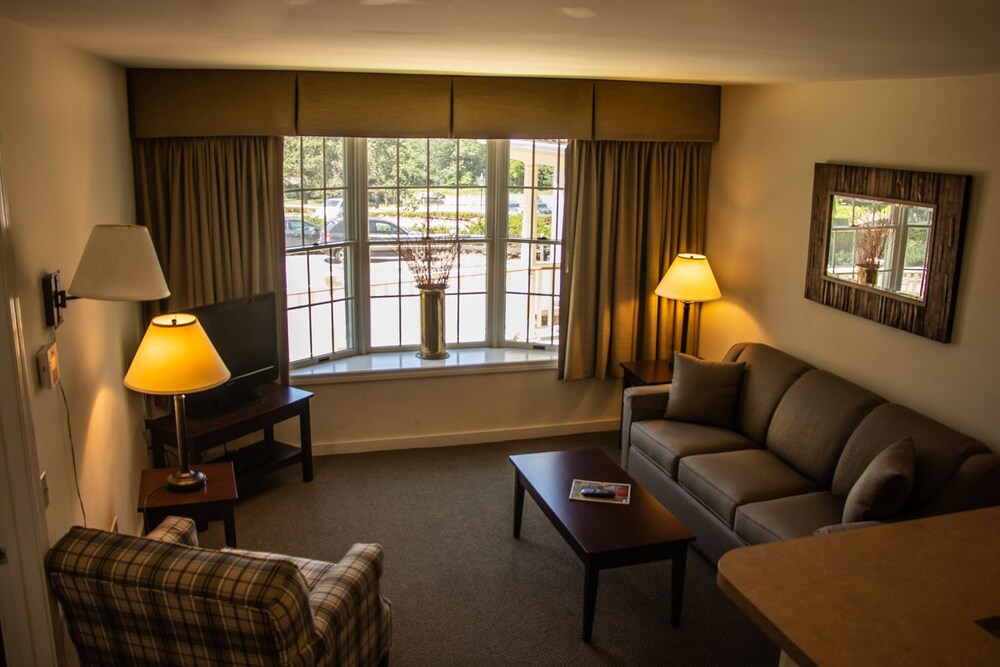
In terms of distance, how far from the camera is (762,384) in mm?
4723

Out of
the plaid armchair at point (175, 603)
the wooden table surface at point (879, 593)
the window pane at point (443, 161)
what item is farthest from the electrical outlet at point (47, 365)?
the window pane at point (443, 161)

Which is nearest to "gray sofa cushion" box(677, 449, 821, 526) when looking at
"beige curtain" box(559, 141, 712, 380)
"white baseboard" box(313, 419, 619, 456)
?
"beige curtain" box(559, 141, 712, 380)

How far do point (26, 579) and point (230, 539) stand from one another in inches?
49.1

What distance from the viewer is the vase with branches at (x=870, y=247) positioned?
4.18 metres

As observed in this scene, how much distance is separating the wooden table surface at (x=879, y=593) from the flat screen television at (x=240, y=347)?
352 centimetres

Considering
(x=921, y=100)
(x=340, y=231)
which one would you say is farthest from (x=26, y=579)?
(x=921, y=100)

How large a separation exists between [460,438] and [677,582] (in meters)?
2.35

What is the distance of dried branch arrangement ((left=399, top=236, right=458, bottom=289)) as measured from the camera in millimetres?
5652

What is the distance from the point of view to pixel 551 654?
138 inches

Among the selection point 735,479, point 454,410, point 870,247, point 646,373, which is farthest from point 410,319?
point 870,247

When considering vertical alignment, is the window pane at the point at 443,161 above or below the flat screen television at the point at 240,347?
above

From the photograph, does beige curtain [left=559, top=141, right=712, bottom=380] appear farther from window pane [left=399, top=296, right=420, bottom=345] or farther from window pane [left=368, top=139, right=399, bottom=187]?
window pane [left=368, top=139, right=399, bottom=187]

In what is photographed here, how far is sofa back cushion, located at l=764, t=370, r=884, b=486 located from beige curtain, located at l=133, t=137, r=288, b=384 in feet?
9.96

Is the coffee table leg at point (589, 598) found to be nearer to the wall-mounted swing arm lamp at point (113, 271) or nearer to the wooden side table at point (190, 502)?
the wooden side table at point (190, 502)
